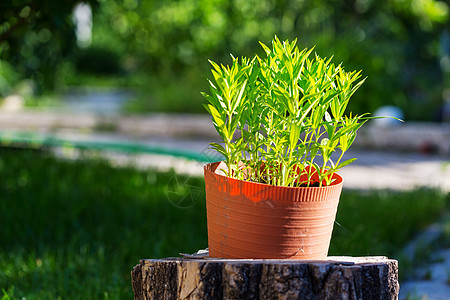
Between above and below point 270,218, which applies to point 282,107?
above

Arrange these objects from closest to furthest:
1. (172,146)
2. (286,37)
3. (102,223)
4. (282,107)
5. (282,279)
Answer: (282,279) → (282,107) → (102,223) → (172,146) → (286,37)

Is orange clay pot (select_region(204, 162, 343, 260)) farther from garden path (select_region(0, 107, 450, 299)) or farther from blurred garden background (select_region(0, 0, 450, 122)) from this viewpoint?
blurred garden background (select_region(0, 0, 450, 122))

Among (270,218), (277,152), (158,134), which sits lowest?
(158,134)

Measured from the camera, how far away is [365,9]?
31.1 ft

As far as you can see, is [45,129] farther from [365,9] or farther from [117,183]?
[365,9]

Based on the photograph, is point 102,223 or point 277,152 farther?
point 102,223

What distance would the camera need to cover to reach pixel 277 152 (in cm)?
145

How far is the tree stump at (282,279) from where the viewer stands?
1.28 meters

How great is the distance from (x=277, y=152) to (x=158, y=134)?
6329mm

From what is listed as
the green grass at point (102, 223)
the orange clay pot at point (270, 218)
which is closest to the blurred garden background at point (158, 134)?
the green grass at point (102, 223)

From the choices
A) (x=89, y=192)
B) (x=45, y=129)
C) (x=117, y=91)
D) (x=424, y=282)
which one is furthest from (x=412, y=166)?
(x=117, y=91)

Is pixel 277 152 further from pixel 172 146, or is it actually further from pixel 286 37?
pixel 286 37

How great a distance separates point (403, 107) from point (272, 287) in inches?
287

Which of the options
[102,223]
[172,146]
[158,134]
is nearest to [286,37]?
[158,134]
